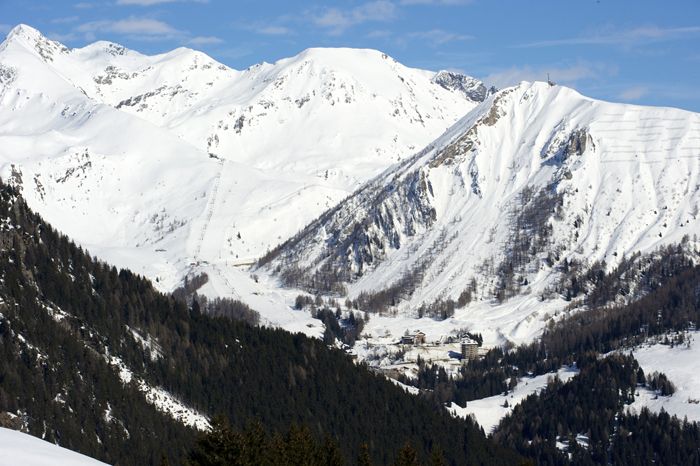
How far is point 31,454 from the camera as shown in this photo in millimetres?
82125

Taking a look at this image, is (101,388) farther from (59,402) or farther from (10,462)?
(10,462)

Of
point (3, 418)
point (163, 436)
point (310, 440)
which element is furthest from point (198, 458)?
point (163, 436)

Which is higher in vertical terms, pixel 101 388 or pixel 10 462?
pixel 101 388

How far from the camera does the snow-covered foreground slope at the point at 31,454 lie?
80562mm

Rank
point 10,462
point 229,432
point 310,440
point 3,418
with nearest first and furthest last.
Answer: point 10,462 → point 229,432 → point 310,440 → point 3,418

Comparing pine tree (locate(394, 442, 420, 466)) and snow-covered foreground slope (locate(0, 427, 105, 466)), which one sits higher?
pine tree (locate(394, 442, 420, 466))

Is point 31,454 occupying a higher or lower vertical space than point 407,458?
lower

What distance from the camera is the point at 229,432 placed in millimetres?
110375

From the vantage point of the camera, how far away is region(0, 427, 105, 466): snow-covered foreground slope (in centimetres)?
8056

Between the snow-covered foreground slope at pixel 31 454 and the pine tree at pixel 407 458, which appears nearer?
the snow-covered foreground slope at pixel 31 454

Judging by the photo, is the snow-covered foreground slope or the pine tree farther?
the pine tree

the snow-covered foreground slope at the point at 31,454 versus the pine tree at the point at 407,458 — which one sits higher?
the pine tree at the point at 407,458

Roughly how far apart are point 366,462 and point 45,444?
4768 cm

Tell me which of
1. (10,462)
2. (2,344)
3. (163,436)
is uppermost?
(2,344)
